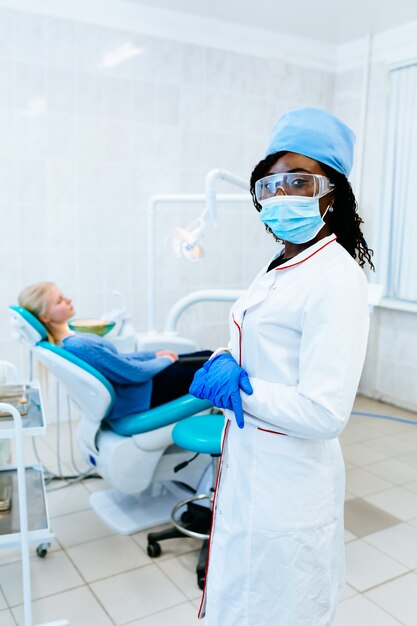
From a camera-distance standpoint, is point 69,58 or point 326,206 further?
point 69,58

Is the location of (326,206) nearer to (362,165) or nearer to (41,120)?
(41,120)

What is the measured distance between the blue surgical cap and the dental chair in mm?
1263

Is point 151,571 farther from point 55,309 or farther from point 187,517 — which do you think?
point 55,309

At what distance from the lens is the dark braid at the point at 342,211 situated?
45.3 inches

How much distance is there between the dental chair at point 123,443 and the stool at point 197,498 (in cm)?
11

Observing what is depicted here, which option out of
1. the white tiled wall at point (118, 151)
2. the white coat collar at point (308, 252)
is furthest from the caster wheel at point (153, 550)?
the white tiled wall at point (118, 151)

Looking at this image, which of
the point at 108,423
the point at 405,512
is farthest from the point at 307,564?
the point at 405,512

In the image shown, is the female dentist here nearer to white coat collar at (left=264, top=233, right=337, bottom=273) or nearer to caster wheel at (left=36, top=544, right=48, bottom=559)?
white coat collar at (left=264, top=233, right=337, bottom=273)

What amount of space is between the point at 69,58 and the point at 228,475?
111 inches

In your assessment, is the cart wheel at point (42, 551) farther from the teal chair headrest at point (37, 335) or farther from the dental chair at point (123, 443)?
the teal chair headrest at point (37, 335)

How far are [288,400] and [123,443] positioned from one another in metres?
1.27

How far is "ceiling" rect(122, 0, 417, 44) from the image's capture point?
11.1ft

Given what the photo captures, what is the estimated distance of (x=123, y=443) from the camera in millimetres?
2176

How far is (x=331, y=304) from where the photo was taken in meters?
1.03
